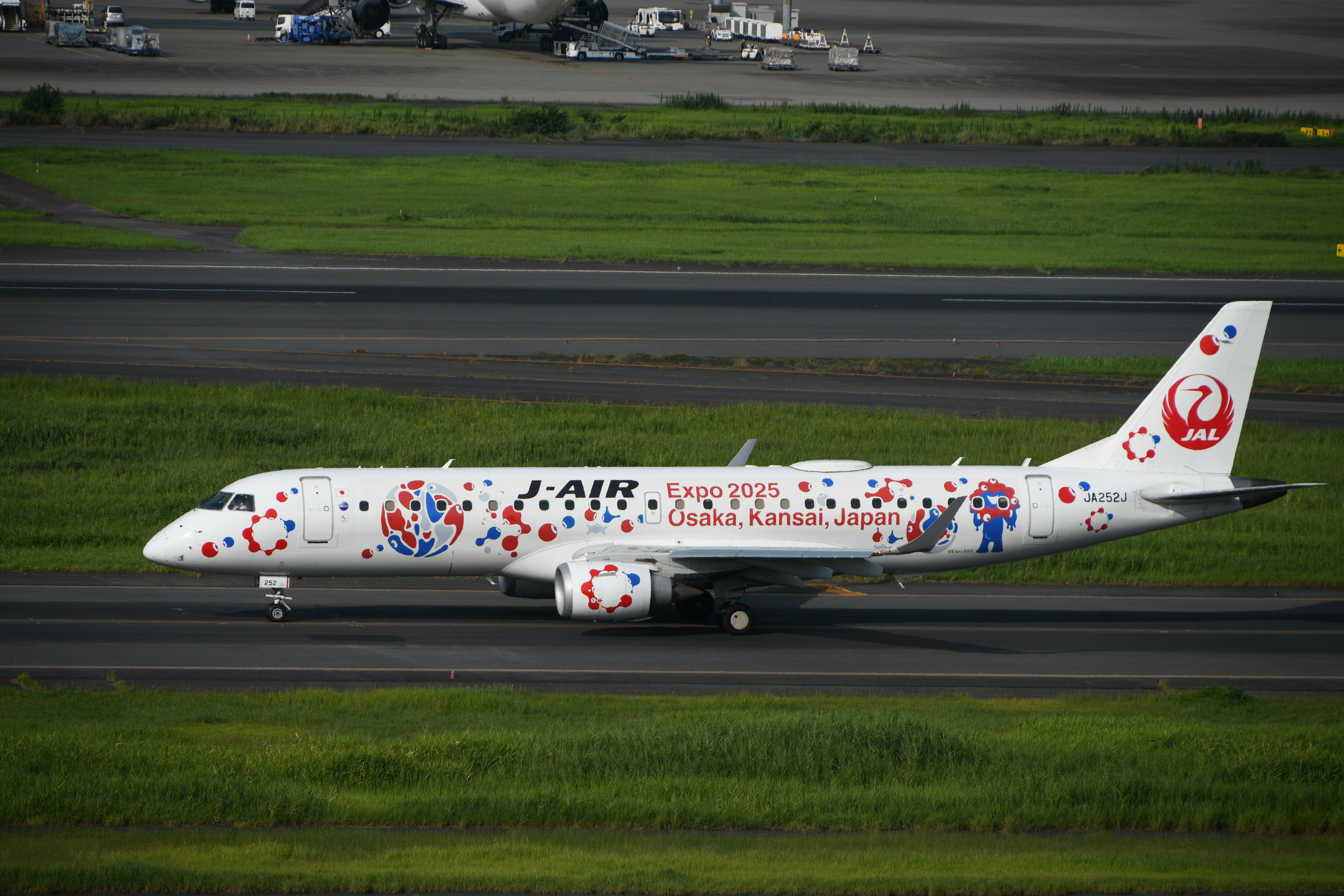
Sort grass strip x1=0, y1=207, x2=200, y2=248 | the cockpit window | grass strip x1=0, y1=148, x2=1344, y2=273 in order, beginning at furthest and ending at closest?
1. grass strip x1=0, y1=148, x2=1344, y2=273
2. grass strip x1=0, y1=207, x2=200, y2=248
3. the cockpit window

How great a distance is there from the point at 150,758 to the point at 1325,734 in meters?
20.2

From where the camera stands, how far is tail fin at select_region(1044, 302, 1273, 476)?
128 ft

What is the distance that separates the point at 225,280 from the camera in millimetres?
76250

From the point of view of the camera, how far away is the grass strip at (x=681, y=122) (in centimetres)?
12206

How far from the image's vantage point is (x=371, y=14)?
557 ft

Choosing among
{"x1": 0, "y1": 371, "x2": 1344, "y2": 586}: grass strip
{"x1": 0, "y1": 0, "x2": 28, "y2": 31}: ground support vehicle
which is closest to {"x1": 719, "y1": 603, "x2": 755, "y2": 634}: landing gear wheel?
{"x1": 0, "y1": 371, "x2": 1344, "y2": 586}: grass strip

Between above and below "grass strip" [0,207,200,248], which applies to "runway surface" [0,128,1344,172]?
above

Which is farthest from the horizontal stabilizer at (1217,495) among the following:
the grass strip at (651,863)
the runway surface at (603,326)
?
the runway surface at (603,326)

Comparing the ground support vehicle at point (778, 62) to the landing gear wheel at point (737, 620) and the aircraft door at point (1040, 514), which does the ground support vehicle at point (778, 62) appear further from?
the landing gear wheel at point (737, 620)

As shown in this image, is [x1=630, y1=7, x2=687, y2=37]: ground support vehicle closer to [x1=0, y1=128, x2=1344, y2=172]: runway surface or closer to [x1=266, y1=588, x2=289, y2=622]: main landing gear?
[x1=0, y1=128, x2=1344, y2=172]: runway surface

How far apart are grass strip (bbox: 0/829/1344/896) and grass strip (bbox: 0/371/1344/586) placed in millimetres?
21791

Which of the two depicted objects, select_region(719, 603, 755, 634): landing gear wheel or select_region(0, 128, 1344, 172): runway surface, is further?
select_region(0, 128, 1344, 172): runway surface

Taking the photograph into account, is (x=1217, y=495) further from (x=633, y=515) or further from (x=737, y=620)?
(x=633, y=515)

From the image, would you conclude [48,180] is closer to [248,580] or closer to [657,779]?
[248,580]
